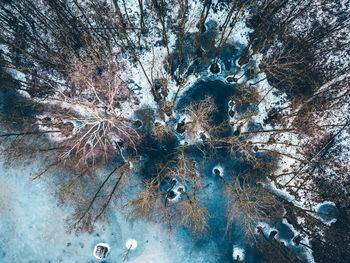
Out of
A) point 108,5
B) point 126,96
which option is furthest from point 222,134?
point 108,5

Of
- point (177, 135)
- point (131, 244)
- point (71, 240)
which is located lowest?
point (131, 244)

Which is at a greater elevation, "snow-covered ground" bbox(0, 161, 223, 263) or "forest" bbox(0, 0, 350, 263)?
"forest" bbox(0, 0, 350, 263)

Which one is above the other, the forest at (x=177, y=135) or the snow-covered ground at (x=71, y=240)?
the forest at (x=177, y=135)

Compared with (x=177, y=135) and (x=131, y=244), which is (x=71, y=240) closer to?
(x=131, y=244)

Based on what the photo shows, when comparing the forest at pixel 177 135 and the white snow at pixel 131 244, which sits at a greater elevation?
the forest at pixel 177 135

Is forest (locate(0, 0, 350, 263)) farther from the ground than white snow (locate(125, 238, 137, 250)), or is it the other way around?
forest (locate(0, 0, 350, 263))

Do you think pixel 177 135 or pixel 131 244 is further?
pixel 177 135

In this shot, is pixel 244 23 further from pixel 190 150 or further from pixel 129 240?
pixel 129 240

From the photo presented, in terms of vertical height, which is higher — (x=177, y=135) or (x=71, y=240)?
(x=177, y=135)

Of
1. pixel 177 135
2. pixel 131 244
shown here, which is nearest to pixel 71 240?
pixel 131 244
